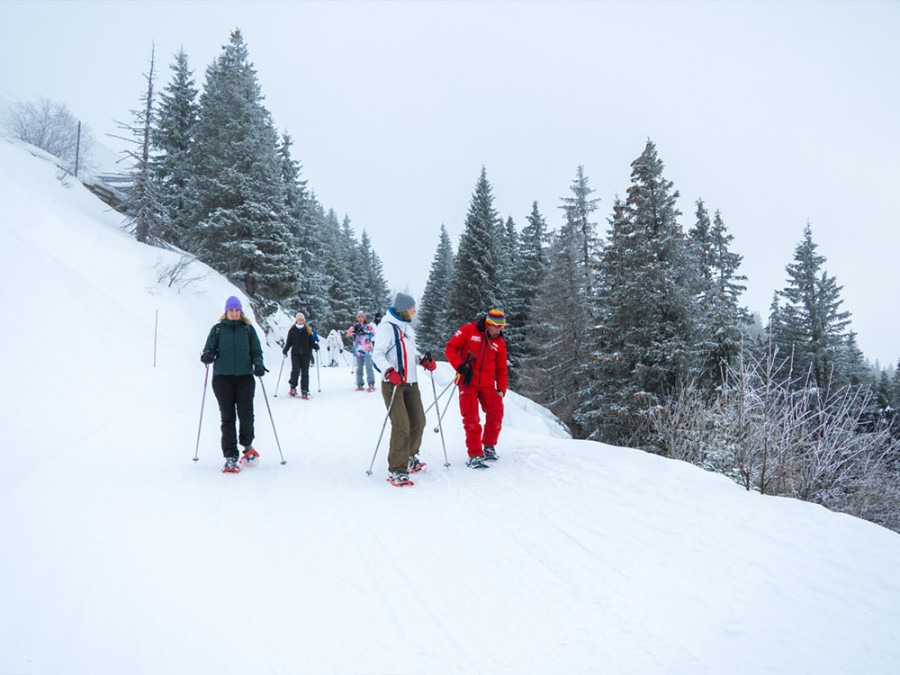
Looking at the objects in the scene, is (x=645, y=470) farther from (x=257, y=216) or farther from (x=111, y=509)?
(x=257, y=216)

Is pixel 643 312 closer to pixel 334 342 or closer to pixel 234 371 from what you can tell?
pixel 334 342

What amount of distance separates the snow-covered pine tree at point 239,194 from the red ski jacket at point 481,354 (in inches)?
693

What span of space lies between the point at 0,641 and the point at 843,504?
912 centimetres

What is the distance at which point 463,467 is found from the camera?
20.3 feet

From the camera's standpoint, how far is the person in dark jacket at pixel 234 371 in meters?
5.88

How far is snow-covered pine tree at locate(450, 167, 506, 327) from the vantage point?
91.8ft

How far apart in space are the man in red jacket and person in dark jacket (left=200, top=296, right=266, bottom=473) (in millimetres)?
2645

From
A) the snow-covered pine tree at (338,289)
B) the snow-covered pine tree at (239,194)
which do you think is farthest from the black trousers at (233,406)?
the snow-covered pine tree at (338,289)

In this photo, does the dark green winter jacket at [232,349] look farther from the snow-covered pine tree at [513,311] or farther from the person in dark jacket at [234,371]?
the snow-covered pine tree at [513,311]

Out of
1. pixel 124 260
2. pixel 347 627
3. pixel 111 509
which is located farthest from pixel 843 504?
pixel 124 260

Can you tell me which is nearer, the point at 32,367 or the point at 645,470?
the point at 645,470

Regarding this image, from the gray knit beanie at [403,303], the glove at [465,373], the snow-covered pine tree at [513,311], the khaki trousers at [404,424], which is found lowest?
the khaki trousers at [404,424]

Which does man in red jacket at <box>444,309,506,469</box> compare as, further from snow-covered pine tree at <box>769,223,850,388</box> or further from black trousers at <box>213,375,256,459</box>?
snow-covered pine tree at <box>769,223,850,388</box>

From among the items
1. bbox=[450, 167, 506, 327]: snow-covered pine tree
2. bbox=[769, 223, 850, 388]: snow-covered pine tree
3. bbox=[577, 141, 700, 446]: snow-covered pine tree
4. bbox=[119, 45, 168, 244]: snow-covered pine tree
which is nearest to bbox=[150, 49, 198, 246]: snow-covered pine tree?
bbox=[119, 45, 168, 244]: snow-covered pine tree
